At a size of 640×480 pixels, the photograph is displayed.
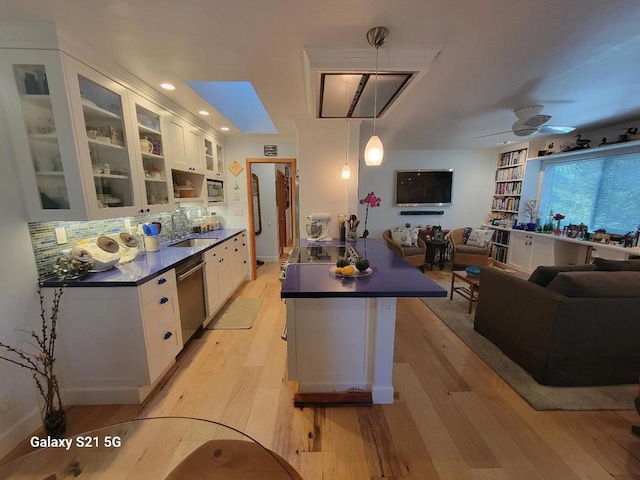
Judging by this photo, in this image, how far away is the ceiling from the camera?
1.24 m

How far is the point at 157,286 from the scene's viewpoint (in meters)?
1.87

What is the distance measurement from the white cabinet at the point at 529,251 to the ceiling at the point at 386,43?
7.83 feet

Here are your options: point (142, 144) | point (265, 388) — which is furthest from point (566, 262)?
point (142, 144)

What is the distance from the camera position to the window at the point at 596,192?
133 inches

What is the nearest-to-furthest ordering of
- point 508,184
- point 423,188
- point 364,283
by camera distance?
point 364,283
point 508,184
point 423,188

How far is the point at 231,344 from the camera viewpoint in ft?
8.17

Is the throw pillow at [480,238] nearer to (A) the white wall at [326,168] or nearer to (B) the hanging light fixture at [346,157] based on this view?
(A) the white wall at [326,168]

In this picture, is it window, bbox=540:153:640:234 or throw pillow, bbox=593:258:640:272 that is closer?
throw pillow, bbox=593:258:640:272

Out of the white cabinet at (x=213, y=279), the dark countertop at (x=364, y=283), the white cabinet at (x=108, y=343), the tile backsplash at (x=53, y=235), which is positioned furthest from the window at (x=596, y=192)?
the tile backsplash at (x=53, y=235)

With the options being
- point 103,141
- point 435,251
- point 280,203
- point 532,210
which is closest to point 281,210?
point 280,203

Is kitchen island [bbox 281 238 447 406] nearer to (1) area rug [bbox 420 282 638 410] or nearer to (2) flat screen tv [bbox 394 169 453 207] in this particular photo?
(1) area rug [bbox 420 282 638 410]

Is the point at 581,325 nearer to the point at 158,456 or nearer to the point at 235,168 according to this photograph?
the point at 158,456

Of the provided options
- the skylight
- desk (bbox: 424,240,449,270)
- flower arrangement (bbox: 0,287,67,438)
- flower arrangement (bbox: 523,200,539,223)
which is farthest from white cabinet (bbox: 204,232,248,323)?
flower arrangement (bbox: 523,200,539,223)

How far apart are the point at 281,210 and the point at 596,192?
18.5ft
